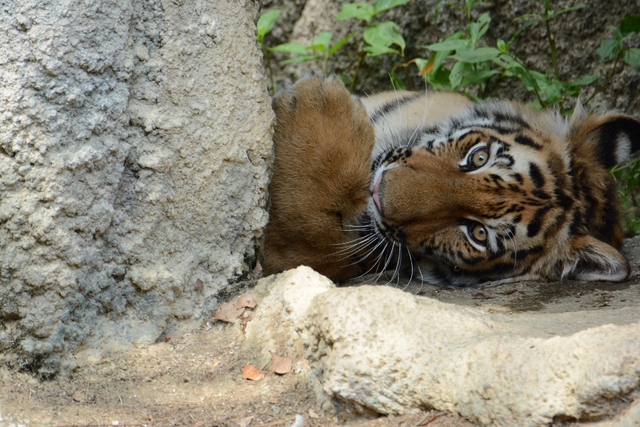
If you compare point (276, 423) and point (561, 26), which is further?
point (561, 26)

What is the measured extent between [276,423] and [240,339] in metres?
0.36

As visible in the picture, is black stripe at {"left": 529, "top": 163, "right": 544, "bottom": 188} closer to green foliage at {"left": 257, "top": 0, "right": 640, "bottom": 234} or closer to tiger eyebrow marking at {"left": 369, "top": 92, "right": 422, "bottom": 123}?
green foliage at {"left": 257, "top": 0, "right": 640, "bottom": 234}

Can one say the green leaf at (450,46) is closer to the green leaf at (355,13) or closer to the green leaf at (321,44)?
the green leaf at (355,13)

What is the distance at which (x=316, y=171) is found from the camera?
255 centimetres

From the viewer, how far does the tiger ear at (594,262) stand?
2.65 m

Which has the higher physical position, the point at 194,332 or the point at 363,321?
the point at 363,321

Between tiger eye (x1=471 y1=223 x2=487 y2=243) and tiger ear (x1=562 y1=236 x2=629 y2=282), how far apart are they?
37cm

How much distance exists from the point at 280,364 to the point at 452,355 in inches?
18.1

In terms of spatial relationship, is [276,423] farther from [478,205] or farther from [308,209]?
[478,205]

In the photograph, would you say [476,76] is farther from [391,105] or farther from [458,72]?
[391,105]

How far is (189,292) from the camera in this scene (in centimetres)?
205

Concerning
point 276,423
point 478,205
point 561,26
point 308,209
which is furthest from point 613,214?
point 276,423

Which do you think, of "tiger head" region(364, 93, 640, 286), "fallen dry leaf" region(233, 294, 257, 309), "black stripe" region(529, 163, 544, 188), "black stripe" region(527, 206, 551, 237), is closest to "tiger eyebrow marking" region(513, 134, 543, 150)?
"tiger head" region(364, 93, 640, 286)

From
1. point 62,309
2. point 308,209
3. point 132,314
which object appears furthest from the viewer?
point 308,209
